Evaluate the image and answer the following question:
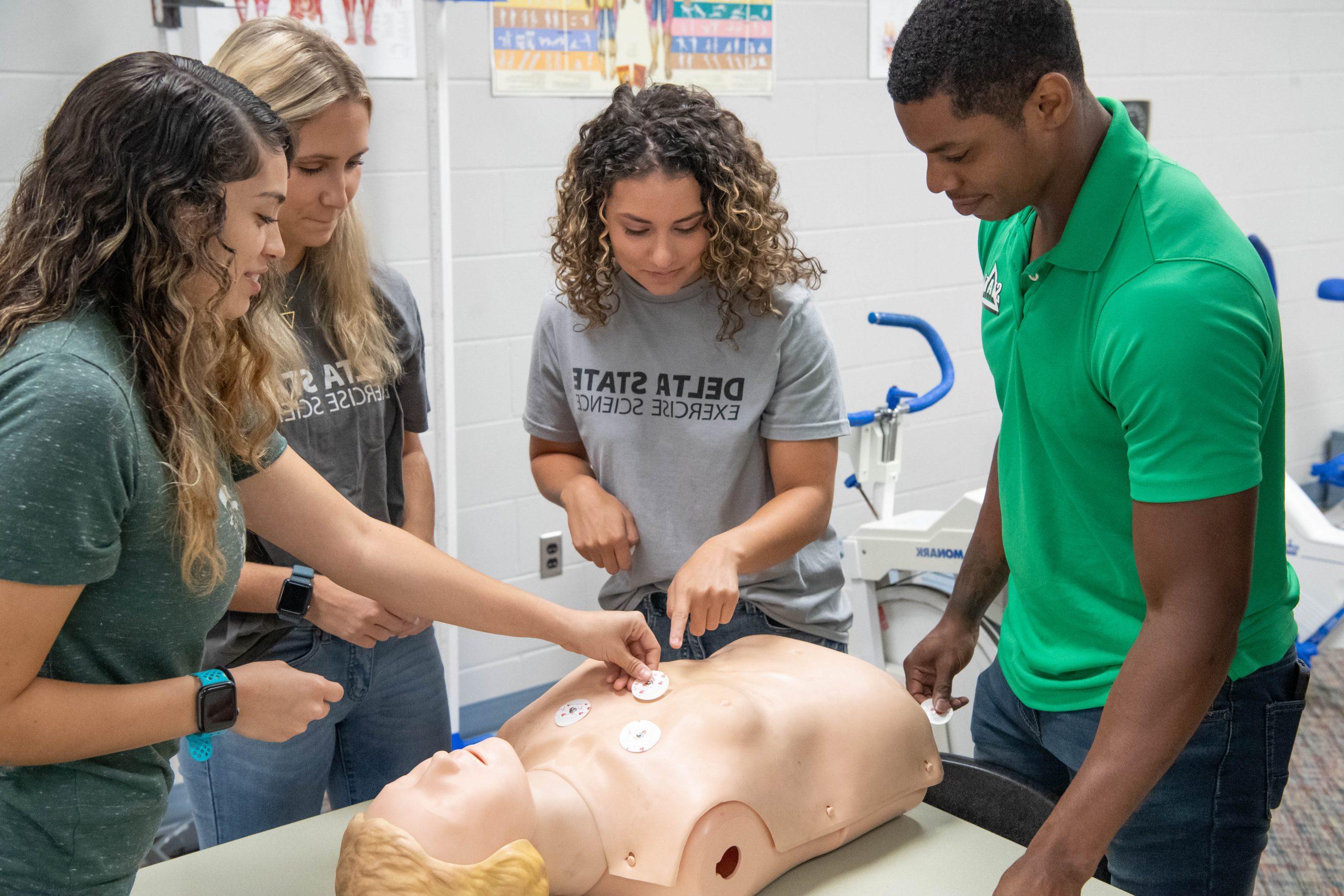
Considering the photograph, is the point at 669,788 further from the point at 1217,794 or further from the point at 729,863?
the point at 1217,794

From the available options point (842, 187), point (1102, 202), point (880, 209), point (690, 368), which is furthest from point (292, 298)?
point (880, 209)

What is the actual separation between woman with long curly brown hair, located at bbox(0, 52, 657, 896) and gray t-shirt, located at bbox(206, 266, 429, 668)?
0.39 m

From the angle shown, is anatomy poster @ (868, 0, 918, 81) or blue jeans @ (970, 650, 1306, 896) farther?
anatomy poster @ (868, 0, 918, 81)

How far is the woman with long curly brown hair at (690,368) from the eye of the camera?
1468mm

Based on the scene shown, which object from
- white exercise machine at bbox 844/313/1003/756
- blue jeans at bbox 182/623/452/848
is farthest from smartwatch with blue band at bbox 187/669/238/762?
white exercise machine at bbox 844/313/1003/756

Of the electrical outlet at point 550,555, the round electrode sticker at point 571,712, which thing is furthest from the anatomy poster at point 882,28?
the round electrode sticker at point 571,712

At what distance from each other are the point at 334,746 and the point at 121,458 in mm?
848

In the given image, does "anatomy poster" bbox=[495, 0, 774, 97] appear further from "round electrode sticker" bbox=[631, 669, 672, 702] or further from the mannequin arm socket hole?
the mannequin arm socket hole

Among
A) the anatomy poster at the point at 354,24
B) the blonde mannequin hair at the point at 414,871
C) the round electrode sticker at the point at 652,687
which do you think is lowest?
the blonde mannequin hair at the point at 414,871

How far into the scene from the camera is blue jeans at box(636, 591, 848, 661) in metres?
1.58

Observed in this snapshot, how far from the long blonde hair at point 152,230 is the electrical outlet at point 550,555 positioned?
2101 millimetres

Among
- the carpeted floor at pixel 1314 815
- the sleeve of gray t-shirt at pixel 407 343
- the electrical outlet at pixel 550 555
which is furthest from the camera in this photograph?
the electrical outlet at pixel 550 555

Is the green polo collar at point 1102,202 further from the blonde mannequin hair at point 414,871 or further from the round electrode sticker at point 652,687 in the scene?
the blonde mannequin hair at point 414,871

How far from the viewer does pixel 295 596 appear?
1433mm
